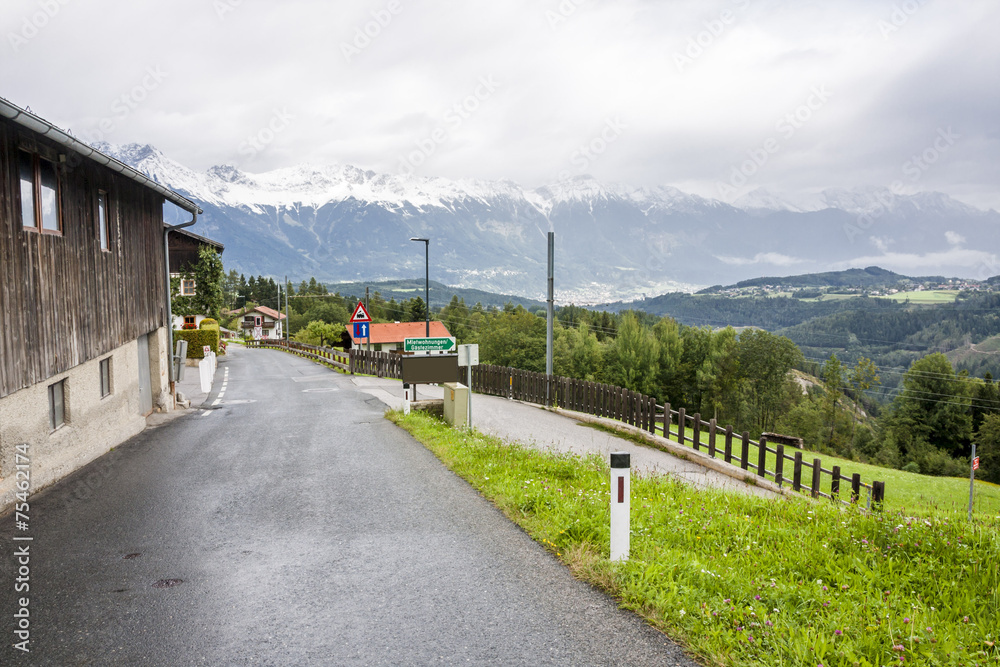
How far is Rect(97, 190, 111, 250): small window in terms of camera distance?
11.6m

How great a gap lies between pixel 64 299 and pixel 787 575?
408 inches

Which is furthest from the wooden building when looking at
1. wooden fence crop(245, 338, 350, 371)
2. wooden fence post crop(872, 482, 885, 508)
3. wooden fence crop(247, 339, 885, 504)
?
wooden fence crop(245, 338, 350, 371)

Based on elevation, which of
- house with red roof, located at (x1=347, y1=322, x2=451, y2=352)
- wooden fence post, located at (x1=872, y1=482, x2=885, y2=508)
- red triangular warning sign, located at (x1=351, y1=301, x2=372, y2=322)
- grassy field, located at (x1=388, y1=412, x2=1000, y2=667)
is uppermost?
red triangular warning sign, located at (x1=351, y1=301, x2=372, y2=322)

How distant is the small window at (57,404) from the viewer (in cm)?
898

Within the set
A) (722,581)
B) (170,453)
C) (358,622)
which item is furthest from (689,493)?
(170,453)

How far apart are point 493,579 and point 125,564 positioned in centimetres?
328

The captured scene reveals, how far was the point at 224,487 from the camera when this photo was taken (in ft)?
27.9

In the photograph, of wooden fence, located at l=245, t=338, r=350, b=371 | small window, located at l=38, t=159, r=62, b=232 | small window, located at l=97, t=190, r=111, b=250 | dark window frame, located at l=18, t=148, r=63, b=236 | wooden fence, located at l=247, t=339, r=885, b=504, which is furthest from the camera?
wooden fence, located at l=245, t=338, r=350, b=371

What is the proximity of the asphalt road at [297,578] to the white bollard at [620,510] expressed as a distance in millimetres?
501

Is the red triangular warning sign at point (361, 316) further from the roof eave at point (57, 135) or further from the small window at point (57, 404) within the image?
the small window at point (57, 404)

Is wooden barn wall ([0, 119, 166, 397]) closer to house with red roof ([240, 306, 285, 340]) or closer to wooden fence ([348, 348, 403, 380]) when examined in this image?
wooden fence ([348, 348, 403, 380])

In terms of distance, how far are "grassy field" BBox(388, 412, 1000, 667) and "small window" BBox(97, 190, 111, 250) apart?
944 cm

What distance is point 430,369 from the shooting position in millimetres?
15453

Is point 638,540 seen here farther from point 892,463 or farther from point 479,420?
point 892,463
